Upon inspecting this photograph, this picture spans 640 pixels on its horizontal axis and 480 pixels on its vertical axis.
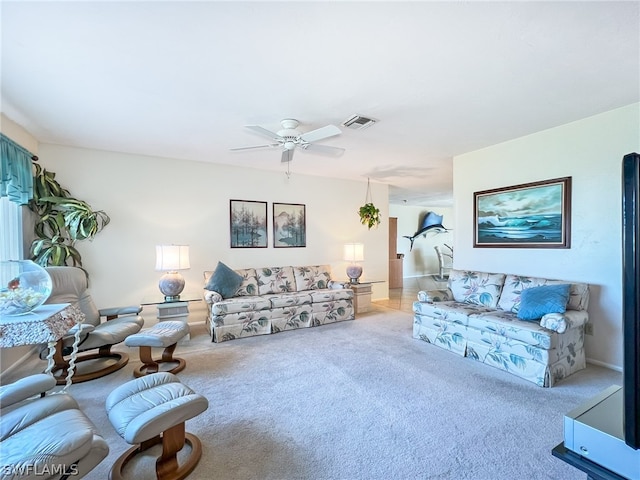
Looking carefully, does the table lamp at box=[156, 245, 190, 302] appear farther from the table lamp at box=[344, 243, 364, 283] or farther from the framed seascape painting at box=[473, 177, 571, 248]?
the framed seascape painting at box=[473, 177, 571, 248]

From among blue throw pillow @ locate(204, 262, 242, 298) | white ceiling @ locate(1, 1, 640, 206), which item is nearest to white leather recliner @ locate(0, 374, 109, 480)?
white ceiling @ locate(1, 1, 640, 206)

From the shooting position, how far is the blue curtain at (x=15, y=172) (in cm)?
264

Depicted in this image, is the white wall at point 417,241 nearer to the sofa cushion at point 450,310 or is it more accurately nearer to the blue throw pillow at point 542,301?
the sofa cushion at point 450,310

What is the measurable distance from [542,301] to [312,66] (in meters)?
2.97

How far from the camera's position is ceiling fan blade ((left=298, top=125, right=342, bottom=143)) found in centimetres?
263

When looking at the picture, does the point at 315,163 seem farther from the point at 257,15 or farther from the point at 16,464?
the point at 16,464

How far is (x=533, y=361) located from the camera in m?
2.64

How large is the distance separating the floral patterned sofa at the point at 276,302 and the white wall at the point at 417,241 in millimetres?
5189

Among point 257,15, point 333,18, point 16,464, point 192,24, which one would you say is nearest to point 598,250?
point 333,18

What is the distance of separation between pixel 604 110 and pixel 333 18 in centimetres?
296

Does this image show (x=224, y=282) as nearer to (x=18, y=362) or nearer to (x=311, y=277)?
(x=311, y=277)

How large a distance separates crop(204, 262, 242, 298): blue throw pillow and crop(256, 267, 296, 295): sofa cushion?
1.38 ft

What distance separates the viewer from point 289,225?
5336mm

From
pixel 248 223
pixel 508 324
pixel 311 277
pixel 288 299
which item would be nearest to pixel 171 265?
pixel 248 223
